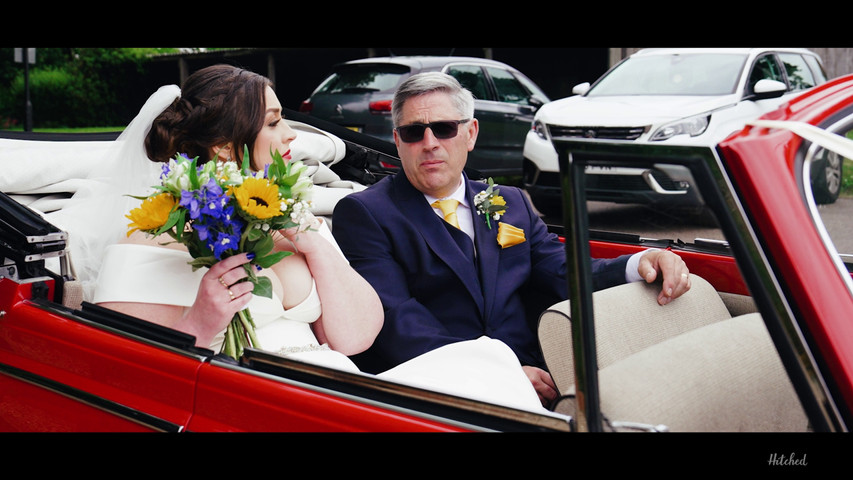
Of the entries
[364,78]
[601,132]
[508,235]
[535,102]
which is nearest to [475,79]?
[535,102]

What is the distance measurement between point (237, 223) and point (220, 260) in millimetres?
115

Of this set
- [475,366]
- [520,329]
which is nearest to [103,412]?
[475,366]

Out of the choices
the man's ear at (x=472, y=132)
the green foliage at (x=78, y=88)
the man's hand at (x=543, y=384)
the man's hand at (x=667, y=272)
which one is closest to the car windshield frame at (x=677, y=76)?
the man's ear at (x=472, y=132)

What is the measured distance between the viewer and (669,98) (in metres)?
6.68

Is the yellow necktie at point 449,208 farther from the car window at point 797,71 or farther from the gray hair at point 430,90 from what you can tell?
the car window at point 797,71

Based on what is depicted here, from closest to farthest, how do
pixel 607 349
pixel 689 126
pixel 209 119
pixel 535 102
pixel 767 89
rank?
pixel 607 349
pixel 209 119
pixel 767 89
pixel 689 126
pixel 535 102

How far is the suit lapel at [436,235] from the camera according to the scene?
246cm

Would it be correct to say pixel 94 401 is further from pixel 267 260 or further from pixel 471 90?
pixel 471 90

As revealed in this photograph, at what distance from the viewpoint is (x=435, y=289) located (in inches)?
97.4

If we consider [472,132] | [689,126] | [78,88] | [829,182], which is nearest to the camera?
[829,182]

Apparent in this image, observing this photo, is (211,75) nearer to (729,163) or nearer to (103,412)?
(103,412)

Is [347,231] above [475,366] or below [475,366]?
above

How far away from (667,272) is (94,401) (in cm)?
151

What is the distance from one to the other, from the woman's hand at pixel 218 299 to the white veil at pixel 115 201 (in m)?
0.76
